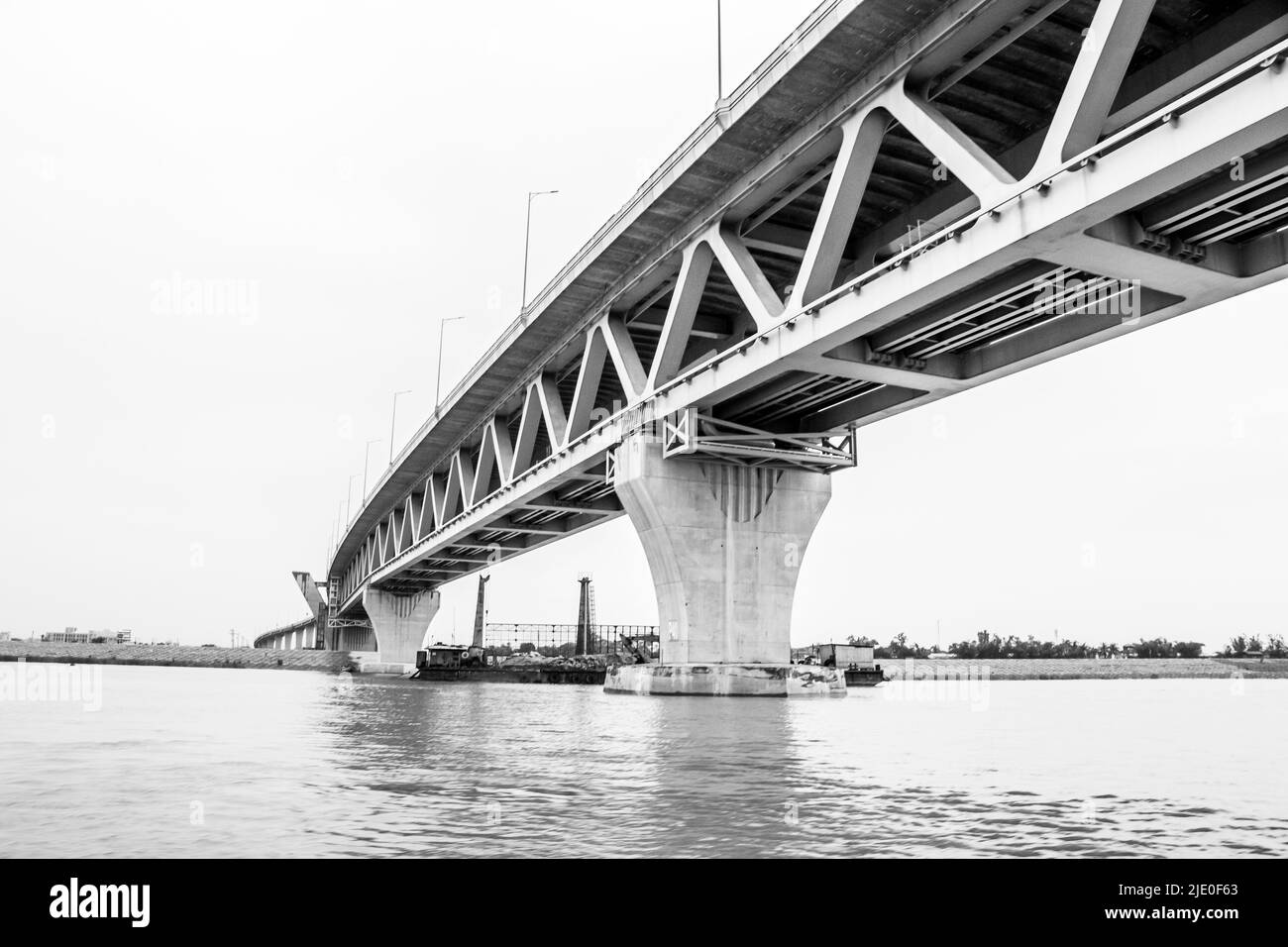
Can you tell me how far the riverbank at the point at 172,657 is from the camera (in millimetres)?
121750

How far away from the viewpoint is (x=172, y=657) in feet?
451

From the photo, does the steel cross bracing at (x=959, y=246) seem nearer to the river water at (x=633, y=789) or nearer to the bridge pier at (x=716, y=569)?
the bridge pier at (x=716, y=569)

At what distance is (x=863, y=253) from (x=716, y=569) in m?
10.3

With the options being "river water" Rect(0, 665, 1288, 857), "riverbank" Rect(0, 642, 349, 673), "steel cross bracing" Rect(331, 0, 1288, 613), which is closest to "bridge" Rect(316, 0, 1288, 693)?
"steel cross bracing" Rect(331, 0, 1288, 613)

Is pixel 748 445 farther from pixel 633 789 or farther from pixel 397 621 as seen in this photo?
pixel 397 621

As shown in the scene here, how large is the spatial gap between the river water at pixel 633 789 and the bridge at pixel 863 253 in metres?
8.19

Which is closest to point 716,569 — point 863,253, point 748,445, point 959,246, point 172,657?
point 748,445

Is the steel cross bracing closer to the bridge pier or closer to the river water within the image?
the bridge pier

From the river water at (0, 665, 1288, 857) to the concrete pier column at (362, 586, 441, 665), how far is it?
75290 millimetres

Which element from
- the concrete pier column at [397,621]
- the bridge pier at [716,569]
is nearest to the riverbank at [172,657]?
the concrete pier column at [397,621]

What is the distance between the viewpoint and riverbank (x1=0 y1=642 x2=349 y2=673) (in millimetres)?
121750
